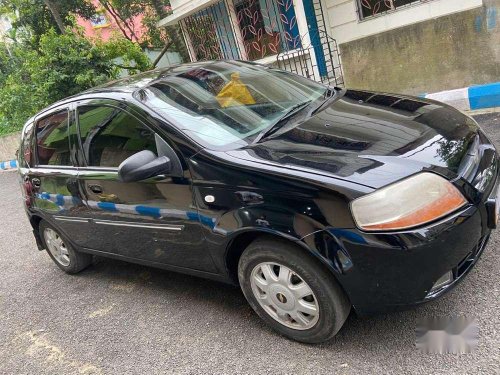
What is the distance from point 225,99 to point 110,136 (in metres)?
0.90

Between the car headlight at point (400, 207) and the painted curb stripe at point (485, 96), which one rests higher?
the car headlight at point (400, 207)

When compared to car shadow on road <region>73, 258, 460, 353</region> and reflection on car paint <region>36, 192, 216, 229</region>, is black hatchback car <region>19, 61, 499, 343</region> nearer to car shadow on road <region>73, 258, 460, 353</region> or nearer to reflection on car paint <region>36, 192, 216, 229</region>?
reflection on car paint <region>36, 192, 216, 229</region>

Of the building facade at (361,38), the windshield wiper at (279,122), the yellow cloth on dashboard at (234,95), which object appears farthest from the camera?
the building facade at (361,38)

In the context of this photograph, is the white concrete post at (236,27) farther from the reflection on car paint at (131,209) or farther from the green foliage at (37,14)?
the reflection on car paint at (131,209)

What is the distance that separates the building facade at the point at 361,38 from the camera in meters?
5.96

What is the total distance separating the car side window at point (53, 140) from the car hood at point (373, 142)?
185 cm

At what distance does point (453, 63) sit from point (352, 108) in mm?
3855

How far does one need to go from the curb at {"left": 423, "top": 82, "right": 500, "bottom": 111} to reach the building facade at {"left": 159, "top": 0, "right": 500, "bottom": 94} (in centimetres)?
53

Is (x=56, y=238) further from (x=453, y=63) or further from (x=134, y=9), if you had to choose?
(x=134, y=9)

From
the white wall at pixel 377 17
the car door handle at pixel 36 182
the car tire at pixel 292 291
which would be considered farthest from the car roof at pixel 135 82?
the white wall at pixel 377 17

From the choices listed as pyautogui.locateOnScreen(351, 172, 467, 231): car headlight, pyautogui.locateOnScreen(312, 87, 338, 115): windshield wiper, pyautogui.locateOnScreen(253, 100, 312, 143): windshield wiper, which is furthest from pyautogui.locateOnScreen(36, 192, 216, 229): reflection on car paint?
pyautogui.locateOnScreen(312, 87, 338, 115): windshield wiper

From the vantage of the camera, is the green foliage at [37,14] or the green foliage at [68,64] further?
the green foliage at [37,14]

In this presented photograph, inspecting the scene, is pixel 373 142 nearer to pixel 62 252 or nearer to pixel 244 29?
pixel 62 252

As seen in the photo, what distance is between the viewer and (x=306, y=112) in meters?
3.13
